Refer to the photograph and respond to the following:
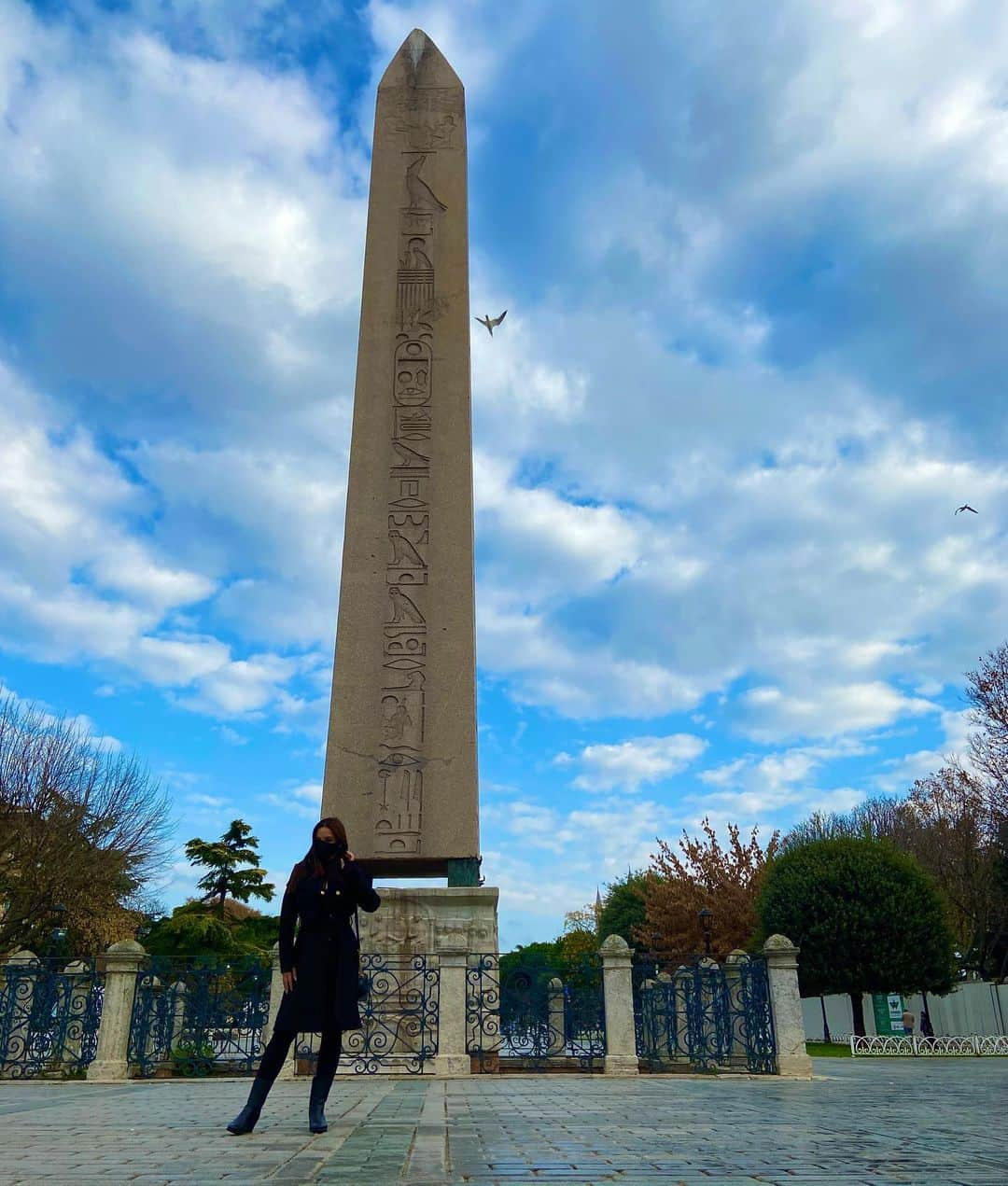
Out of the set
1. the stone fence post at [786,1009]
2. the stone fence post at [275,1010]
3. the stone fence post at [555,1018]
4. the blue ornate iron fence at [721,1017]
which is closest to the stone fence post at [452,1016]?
the stone fence post at [555,1018]

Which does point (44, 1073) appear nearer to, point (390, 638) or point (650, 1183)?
point (390, 638)

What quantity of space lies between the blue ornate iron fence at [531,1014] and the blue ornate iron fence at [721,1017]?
828 mm

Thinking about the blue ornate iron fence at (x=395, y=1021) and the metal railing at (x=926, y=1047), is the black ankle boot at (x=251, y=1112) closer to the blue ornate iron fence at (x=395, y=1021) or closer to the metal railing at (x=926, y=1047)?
the blue ornate iron fence at (x=395, y=1021)

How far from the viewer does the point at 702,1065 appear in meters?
10.8

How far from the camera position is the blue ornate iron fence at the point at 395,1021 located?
998 centimetres

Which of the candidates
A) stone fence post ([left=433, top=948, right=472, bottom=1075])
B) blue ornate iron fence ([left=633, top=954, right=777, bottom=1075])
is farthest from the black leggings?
blue ornate iron fence ([left=633, top=954, right=777, bottom=1075])

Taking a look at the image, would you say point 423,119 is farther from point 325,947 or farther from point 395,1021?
point 325,947

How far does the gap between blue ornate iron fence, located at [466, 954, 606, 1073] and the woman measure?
5.86 metres

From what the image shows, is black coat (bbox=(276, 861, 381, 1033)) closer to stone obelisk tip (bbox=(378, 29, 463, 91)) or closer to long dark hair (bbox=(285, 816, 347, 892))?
long dark hair (bbox=(285, 816, 347, 892))

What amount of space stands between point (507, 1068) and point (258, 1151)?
297 inches

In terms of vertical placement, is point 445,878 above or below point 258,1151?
above

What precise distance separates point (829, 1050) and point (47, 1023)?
18.9 metres

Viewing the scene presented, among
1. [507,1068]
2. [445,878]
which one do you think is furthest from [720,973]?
[445,878]

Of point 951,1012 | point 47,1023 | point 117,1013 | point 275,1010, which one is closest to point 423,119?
point 275,1010
